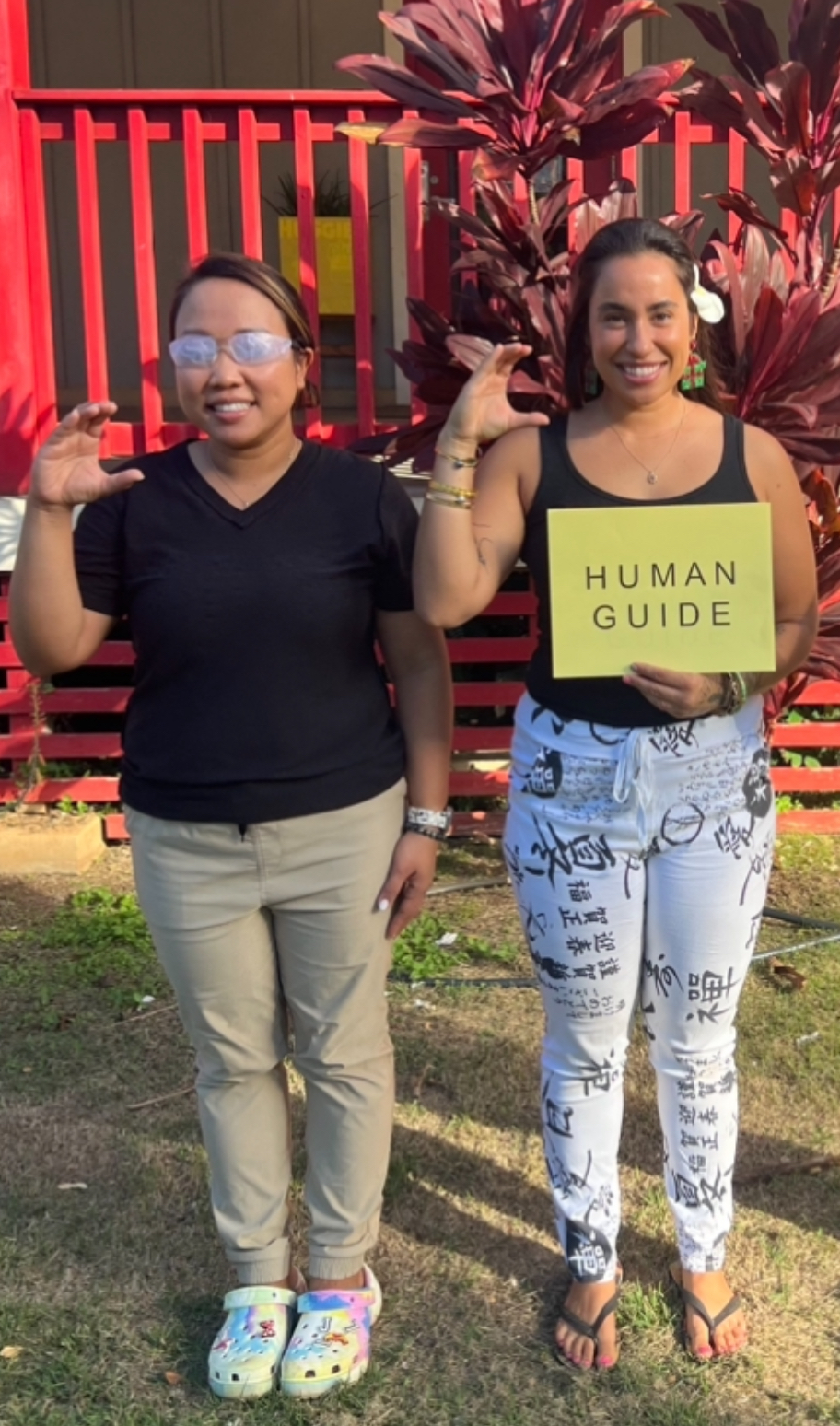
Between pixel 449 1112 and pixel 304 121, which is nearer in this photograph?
pixel 449 1112

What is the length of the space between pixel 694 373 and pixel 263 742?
0.89 m

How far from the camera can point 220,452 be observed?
83.0 inches

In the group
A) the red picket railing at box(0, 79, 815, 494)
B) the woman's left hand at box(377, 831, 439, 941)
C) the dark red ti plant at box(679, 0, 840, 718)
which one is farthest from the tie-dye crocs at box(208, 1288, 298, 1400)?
the red picket railing at box(0, 79, 815, 494)

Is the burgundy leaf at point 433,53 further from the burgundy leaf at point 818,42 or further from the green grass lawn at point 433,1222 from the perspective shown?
the green grass lawn at point 433,1222

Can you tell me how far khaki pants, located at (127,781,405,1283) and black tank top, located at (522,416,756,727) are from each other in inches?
13.1

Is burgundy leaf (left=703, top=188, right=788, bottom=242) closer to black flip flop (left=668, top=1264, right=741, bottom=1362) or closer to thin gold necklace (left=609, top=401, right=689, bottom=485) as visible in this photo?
thin gold necklace (left=609, top=401, right=689, bottom=485)

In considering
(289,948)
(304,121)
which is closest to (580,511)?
(289,948)

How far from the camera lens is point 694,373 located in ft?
7.06

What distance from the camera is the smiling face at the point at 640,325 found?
1973mm

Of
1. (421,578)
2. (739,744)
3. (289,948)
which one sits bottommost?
(289,948)

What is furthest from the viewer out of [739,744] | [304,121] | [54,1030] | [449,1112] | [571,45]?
[304,121]

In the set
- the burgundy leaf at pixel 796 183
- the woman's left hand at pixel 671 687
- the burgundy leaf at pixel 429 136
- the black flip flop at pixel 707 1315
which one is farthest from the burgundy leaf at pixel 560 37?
the black flip flop at pixel 707 1315

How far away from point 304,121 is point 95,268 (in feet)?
2.93

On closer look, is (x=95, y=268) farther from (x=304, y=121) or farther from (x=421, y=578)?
(x=421, y=578)
